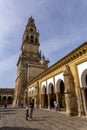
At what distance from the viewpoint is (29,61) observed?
39688 millimetres

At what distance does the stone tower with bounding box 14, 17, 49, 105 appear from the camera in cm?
3494

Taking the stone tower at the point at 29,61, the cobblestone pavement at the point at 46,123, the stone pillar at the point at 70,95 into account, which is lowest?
the cobblestone pavement at the point at 46,123

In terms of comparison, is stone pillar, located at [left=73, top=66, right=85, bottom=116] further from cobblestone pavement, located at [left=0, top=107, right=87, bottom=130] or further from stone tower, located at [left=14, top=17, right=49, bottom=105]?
stone tower, located at [left=14, top=17, right=49, bottom=105]

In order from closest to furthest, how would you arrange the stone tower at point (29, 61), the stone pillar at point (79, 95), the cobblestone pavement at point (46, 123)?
the cobblestone pavement at point (46, 123)
the stone pillar at point (79, 95)
the stone tower at point (29, 61)

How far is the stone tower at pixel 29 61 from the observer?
3494cm

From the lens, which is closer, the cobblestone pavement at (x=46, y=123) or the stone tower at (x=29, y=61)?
the cobblestone pavement at (x=46, y=123)

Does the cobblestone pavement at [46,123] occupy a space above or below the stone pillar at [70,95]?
below

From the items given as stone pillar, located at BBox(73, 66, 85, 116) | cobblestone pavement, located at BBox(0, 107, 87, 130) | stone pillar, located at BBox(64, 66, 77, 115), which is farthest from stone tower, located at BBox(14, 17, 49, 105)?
cobblestone pavement, located at BBox(0, 107, 87, 130)

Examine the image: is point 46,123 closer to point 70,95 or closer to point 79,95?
point 70,95

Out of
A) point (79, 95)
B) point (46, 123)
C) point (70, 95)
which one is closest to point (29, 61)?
point (70, 95)

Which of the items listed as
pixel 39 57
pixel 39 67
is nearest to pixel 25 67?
pixel 39 67

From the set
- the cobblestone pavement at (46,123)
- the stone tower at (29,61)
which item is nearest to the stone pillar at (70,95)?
the cobblestone pavement at (46,123)

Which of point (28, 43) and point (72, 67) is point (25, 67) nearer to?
point (28, 43)

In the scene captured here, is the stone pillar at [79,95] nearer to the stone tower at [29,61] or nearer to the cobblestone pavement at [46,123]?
the cobblestone pavement at [46,123]
